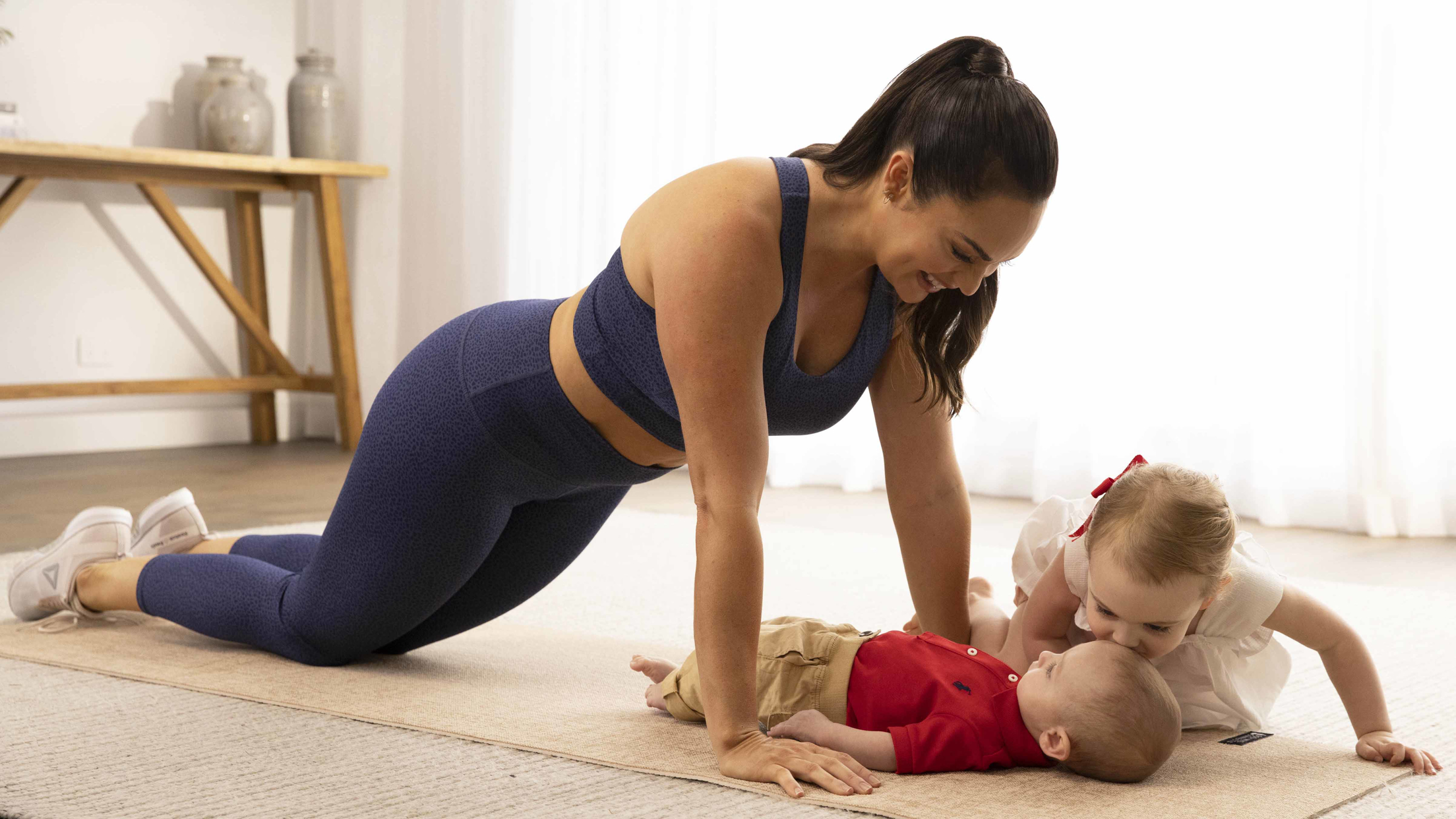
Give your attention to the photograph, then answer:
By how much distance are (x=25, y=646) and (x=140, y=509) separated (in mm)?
1341

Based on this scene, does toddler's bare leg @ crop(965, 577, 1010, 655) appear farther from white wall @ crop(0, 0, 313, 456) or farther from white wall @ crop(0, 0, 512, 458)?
white wall @ crop(0, 0, 313, 456)

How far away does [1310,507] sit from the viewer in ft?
9.68

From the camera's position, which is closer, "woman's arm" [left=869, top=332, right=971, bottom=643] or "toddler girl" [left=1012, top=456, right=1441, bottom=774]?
"toddler girl" [left=1012, top=456, right=1441, bottom=774]

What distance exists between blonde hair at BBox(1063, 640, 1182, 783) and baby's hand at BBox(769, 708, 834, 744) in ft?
0.71

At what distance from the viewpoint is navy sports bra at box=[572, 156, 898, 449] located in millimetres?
1167

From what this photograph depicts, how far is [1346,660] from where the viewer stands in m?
1.24

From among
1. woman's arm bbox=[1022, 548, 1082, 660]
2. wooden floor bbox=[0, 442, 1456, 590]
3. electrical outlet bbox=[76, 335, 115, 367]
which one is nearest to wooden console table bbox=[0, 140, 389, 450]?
wooden floor bbox=[0, 442, 1456, 590]

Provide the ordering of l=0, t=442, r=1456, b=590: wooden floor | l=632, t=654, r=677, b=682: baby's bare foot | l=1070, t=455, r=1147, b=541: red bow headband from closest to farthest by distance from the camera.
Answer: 1. l=1070, t=455, r=1147, b=541: red bow headband
2. l=632, t=654, r=677, b=682: baby's bare foot
3. l=0, t=442, r=1456, b=590: wooden floor

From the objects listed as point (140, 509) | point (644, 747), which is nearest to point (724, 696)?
point (644, 747)

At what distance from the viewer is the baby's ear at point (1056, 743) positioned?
3.70ft

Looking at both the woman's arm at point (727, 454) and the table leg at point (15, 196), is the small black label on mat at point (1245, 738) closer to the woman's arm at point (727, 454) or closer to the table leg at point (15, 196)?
the woman's arm at point (727, 454)

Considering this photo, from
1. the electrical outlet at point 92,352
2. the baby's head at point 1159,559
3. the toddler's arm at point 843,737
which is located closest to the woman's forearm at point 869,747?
the toddler's arm at point 843,737

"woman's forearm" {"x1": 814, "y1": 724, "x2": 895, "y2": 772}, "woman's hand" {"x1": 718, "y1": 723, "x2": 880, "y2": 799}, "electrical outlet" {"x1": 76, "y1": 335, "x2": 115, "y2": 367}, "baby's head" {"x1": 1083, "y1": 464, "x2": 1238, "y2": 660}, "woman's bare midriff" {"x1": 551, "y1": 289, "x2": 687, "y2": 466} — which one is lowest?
"electrical outlet" {"x1": 76, "y1": 335, "x2": 115, "y2": 367}

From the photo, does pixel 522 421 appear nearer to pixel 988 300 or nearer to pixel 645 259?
pixel 645 259
